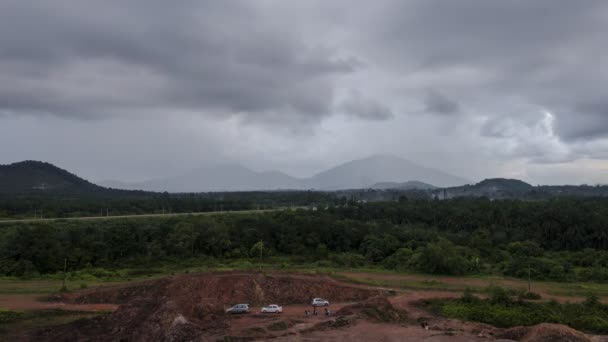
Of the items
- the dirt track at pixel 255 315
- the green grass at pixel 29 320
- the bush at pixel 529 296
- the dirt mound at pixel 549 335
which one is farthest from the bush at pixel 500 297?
the green grass at pixel 29 320

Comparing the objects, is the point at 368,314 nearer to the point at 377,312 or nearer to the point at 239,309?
Result: the point at 377,312

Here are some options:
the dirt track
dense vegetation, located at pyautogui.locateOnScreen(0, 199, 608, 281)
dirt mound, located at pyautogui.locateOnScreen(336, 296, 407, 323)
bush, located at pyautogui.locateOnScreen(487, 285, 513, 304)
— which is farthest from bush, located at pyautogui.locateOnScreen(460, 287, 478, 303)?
dense vegetation, located at pyautogui.locateOnScreen(0, 199, 608, 281)

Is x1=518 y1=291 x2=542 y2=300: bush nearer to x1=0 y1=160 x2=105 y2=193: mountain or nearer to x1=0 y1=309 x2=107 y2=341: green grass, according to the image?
x1=0 y1=309 x2=107 y2=341: green grass

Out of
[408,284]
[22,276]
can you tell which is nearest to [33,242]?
[22,276]

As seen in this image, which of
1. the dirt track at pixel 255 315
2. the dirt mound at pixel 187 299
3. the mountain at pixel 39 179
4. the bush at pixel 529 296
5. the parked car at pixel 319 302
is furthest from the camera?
the mountain at pixel 39 179

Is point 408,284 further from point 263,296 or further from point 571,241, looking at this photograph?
point 571,241

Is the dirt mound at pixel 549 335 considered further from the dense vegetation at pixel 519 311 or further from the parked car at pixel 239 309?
the parked car at pixel 239 309
